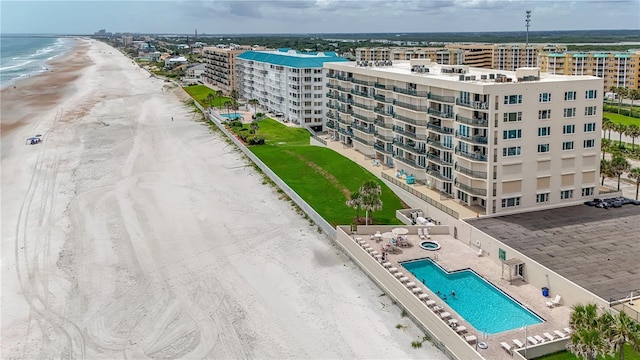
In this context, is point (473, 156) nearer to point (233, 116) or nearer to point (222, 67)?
point (233, 116)

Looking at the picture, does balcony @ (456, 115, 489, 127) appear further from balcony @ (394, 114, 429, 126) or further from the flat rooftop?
the flat rooftop

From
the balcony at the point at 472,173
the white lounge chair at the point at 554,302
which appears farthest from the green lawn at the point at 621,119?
the white lounge chair at the point at 554,302

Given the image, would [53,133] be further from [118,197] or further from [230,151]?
[118,197]

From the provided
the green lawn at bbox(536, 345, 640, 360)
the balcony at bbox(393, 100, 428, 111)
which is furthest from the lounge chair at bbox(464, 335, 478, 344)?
the balcony at bbox(393, 100, 428, 111)

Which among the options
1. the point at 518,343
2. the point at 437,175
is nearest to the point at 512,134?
the point at 437,175

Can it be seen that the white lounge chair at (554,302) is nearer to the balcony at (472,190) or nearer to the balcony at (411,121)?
Result: the balcony at (472,190)

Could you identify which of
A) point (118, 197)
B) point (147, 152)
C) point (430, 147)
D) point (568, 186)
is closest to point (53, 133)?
point (147, 152)
